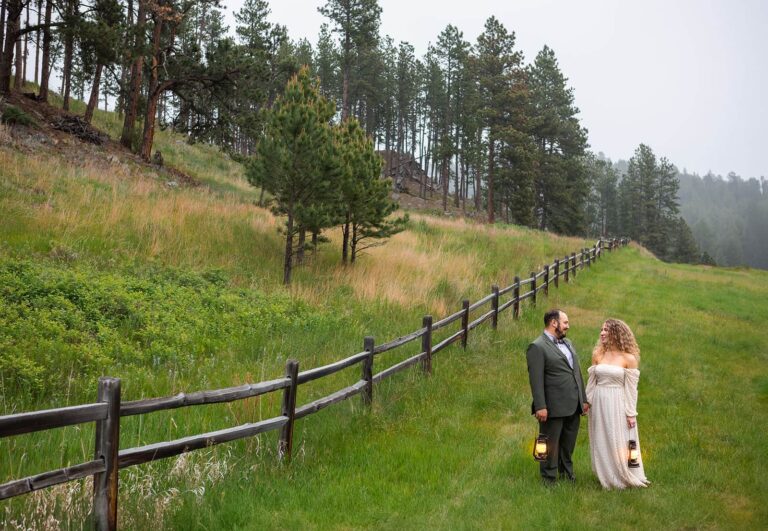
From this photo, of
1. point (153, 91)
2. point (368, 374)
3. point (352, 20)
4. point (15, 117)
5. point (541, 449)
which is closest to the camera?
point (541, 449)

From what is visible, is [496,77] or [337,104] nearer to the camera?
[337,104]

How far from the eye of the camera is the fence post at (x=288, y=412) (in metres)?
5.87

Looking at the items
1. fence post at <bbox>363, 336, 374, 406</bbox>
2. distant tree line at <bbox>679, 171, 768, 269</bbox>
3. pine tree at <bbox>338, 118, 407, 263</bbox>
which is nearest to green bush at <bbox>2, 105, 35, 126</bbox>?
pine tree at <bbox>338, 118, 407, 263</bbox>

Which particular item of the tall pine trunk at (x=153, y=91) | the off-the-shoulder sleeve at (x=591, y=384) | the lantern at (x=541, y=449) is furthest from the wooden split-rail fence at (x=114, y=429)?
the tall pine trunk at (x=153, y=91)

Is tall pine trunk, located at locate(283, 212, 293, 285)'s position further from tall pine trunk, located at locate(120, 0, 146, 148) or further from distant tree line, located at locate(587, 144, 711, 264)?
distant tree line, located at locate(587, 144, 711, 264)

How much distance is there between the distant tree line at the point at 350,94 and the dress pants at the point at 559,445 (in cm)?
881

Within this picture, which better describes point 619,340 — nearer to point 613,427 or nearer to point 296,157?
point 613,427

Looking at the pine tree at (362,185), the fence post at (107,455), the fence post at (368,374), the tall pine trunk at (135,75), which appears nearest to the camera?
the fence post at (107,455)

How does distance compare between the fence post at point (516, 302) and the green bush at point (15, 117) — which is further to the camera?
the green bush at point (15, 117)

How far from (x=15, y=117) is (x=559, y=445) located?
2076cm

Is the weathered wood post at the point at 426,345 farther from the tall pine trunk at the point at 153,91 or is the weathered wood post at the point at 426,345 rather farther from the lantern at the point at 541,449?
the tall pine trunk at the point at 153,91

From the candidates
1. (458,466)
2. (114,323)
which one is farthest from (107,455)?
Answer: (114,323)

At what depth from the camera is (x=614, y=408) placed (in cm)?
603

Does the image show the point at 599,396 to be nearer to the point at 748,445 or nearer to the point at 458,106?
the point at 748,445
